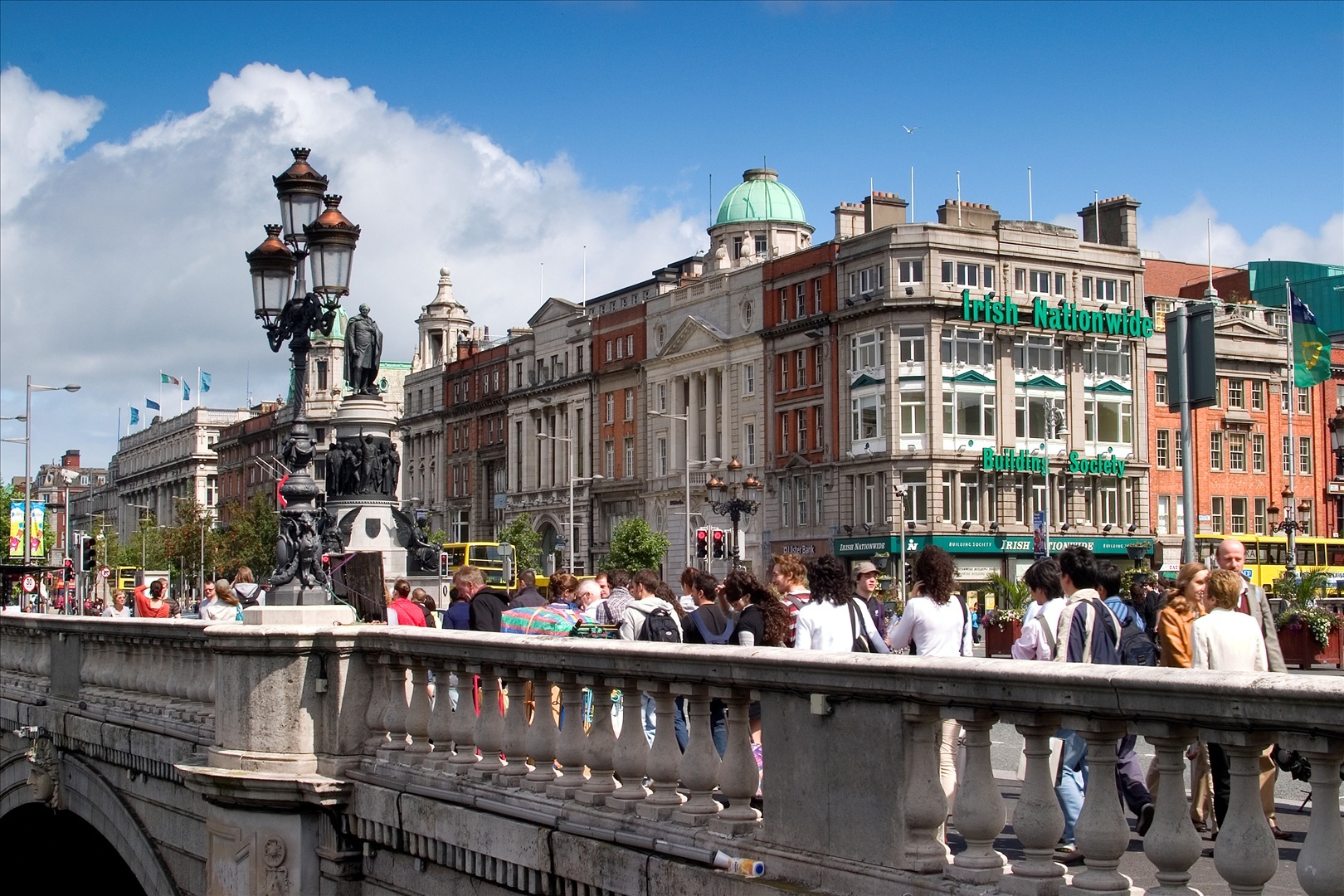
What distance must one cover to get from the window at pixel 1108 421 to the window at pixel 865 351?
977 cm

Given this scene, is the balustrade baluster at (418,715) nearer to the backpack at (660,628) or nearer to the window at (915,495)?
the backpack at (660,628)

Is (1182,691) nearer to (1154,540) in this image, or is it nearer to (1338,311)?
(1154,540)

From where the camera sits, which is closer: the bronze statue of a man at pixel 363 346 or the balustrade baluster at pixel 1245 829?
the balustrade baluster at pixel 1245 829

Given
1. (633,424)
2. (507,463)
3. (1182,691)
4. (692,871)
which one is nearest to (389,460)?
(692,871)

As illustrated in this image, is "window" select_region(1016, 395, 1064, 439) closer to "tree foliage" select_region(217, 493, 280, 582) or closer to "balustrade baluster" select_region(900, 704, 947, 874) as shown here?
"tree foliage" select_region(217, 493, 280, 582)

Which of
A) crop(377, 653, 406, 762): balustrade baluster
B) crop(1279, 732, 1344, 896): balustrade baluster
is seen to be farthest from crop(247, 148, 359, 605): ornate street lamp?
crop(1279, 732, 1344, 896): balustrade baluster

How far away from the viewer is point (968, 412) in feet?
210

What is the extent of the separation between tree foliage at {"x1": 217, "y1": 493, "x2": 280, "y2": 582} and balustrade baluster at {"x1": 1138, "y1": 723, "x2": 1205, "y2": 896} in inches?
3462

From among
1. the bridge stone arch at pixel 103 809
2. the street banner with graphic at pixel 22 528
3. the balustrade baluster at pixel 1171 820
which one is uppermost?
the street banner with graphic at pixel 22 528

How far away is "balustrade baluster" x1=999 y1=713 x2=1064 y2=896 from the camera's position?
4828mm

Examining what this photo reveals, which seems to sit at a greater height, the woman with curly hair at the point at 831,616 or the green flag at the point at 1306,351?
the green flag at the point at 1306,351

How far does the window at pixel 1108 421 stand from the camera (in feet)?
220

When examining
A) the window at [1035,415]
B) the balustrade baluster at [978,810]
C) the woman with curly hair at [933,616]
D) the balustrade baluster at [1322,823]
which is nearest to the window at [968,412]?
the window at [1035,415]

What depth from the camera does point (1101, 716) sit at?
4637 mm
